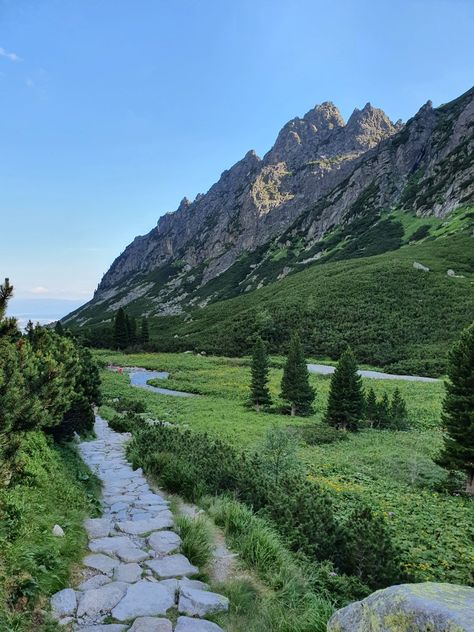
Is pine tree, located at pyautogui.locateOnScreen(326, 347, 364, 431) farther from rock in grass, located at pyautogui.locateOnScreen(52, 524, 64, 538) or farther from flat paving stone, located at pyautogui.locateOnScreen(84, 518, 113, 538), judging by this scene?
rock in grass, located at pyautogui.locateOnScreen(52, 524, 64, 538)

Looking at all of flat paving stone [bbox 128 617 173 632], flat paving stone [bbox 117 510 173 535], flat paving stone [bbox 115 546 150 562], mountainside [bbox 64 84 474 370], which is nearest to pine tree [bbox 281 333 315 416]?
flat paving stone [bbox 117 510 173 535]

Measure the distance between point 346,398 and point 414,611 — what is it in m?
25.7

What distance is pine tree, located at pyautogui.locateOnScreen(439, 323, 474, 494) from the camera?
1509 cm

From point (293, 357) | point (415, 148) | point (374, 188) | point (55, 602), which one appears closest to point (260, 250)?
point (374, 188)

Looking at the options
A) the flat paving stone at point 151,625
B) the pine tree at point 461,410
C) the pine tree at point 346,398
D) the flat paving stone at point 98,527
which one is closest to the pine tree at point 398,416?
the pine tree at point 346,398

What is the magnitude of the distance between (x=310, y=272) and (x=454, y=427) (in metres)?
89.9

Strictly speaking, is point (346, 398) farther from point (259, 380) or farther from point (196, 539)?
point (196, 539)

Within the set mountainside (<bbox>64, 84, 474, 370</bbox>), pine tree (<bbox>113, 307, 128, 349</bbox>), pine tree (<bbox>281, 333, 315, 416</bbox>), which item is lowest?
pine tree (<bbox>281, 333, 315, 416</bbox>)

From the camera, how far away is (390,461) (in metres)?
18.5

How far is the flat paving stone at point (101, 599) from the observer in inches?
189

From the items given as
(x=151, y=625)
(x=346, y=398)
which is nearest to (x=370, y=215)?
(x=346, y=398)

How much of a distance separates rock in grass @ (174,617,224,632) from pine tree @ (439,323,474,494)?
13.2m

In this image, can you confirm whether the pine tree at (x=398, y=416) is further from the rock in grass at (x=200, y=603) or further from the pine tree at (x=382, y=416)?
the rock in grass at (x=200, y=603)

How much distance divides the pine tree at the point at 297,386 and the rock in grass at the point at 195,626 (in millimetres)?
29223
